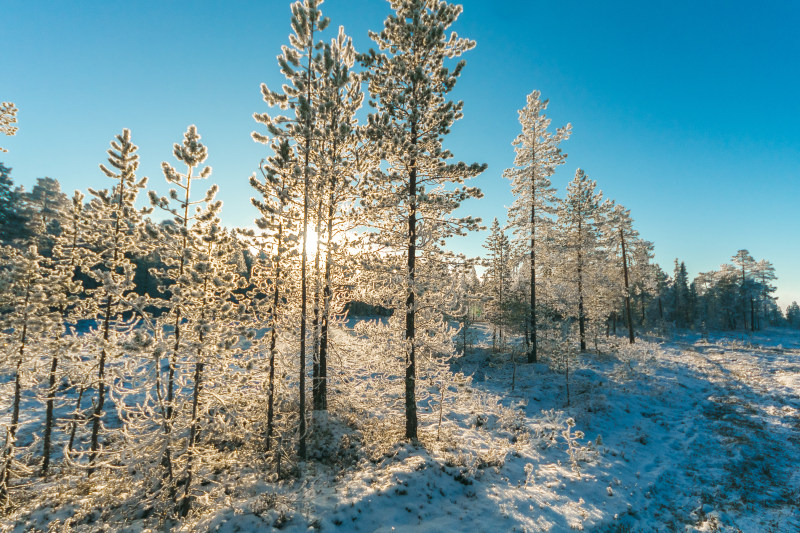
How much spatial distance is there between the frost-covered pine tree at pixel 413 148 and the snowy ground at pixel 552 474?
2646 mm

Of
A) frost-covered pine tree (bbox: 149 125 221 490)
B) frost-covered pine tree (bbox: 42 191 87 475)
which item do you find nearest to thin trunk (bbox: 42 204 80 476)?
frost-covered pine tree (bbox: 42 191 87 475)

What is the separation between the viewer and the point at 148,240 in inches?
304

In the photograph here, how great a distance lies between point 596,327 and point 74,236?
35210mm

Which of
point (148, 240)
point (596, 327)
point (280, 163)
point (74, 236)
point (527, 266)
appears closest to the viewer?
point (148, 240)

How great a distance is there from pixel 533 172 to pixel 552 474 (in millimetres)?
19582

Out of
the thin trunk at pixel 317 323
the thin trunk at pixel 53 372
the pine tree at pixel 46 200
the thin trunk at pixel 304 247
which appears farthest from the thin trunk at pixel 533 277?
the pine tree at pixel 46 200

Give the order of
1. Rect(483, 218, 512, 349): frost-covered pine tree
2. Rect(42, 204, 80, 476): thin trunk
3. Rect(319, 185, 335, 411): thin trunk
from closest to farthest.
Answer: Rect(42, 204, 80, 476): thin trunk
Rect(319, 185, 335, 411): thin trunk
Rect(483, 218, 512, 349): frost-covered pine tree

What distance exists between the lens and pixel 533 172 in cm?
2303

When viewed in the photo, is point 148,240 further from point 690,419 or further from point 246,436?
point 690,419

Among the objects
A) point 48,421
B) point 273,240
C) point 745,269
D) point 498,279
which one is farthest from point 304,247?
point 745,269

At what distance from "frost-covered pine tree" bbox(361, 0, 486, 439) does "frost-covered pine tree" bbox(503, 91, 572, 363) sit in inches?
548

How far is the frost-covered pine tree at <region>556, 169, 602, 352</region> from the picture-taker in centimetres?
2636

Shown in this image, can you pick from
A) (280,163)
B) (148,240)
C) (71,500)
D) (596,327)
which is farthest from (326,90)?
(596,327)

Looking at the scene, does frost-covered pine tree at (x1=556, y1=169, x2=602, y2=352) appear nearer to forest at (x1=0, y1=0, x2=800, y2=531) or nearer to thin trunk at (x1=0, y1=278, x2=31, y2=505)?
forest at (x1=0, y1=0, x2=800, y2=531)
